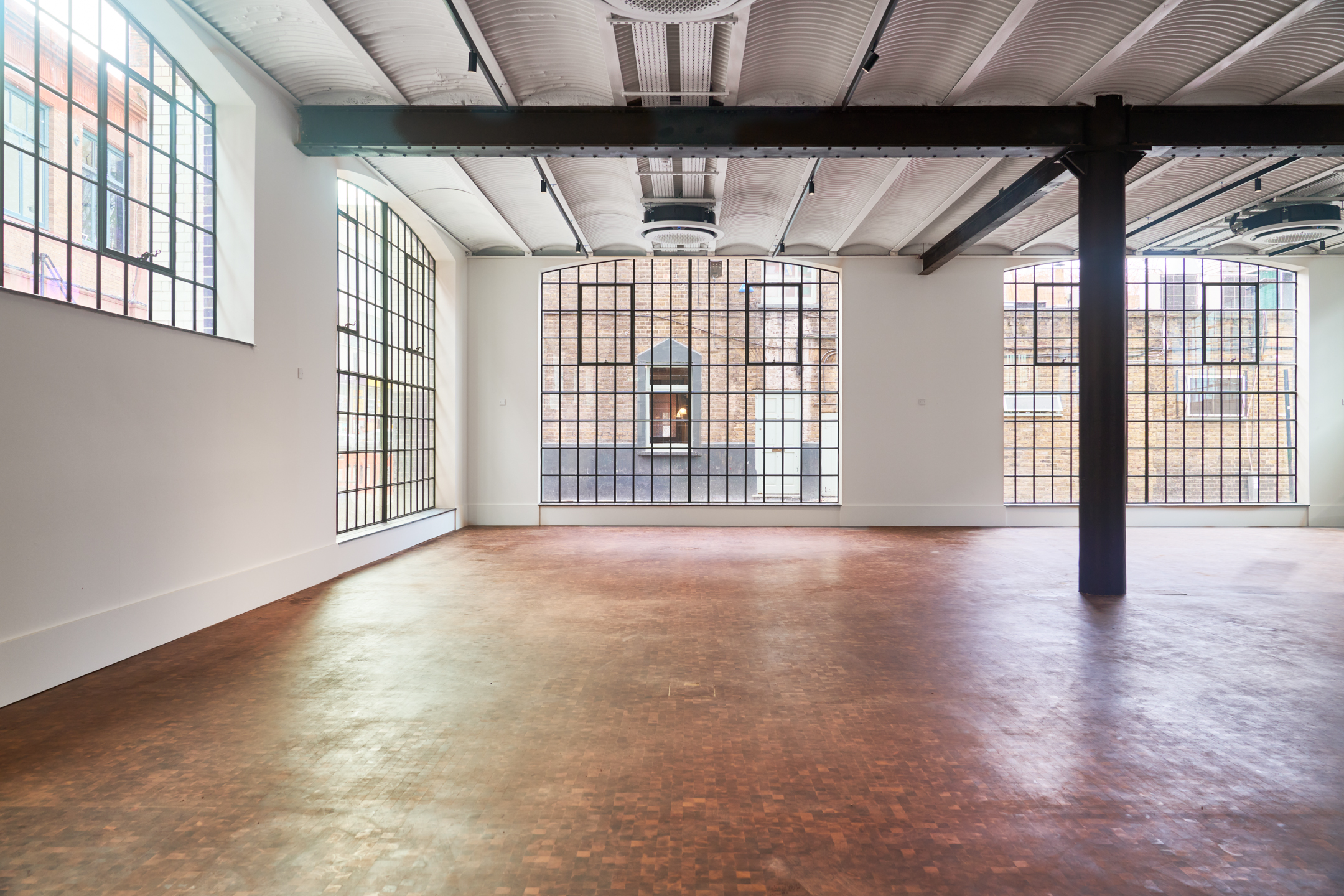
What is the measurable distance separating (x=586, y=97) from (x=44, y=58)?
16.0ft

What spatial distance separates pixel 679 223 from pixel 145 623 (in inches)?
352

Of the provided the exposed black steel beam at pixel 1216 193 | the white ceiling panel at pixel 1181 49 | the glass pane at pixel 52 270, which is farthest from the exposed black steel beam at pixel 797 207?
the glass pane at pixel 52 270

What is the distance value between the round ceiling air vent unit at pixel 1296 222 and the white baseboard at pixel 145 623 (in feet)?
50.5

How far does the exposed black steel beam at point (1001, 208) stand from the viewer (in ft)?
32.4

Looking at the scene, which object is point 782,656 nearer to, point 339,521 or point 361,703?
point 361,703

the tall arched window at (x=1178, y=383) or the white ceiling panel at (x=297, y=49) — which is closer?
the white ceiling panel at (x=297, y=49)

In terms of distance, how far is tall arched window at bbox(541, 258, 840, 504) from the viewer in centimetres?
1672

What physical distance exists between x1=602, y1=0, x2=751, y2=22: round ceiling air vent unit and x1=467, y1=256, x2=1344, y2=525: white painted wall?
1041 cm

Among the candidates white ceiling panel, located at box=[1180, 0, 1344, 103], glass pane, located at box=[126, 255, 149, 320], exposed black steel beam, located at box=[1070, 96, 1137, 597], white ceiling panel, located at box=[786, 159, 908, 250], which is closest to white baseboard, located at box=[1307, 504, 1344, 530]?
exposed black steel beam, located at box=[1070, 96, 1137, 597]

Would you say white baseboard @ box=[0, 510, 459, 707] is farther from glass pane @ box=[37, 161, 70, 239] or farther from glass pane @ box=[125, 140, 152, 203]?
glass pane @ box=[125, 140, 152, 203]

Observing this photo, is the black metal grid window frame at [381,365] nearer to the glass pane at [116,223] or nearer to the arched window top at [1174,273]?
the glass pane at [116,223]

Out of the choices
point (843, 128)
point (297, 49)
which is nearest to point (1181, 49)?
point (843, 128)

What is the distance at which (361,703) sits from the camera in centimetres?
502

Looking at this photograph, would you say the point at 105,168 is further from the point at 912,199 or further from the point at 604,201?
the point at 912,199
